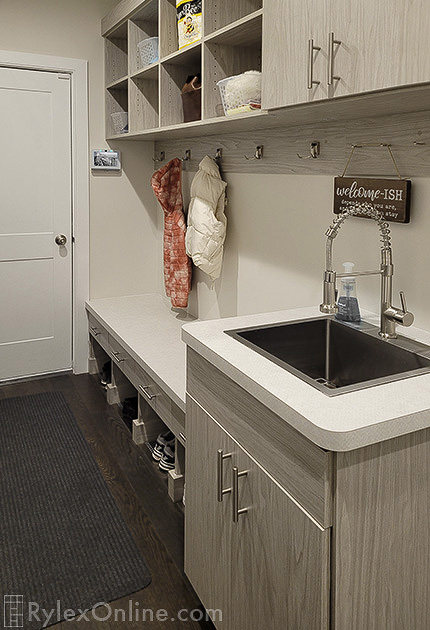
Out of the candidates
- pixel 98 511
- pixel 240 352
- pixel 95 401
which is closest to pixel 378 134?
pixel 240 352


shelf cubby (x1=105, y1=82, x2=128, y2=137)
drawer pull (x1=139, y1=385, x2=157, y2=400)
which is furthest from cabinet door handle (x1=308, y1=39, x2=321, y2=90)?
shelf cubby (x1=105, y1=82, x2=128, y2=137)

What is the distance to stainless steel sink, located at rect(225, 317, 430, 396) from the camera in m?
1.54

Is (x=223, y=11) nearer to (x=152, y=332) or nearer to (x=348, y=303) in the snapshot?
(x=348, y=303)

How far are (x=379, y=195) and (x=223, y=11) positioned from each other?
40.7 inches

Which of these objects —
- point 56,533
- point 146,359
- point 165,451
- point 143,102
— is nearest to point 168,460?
point 165,451

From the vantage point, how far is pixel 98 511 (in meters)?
2.28

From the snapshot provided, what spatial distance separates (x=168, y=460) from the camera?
2.54 meters

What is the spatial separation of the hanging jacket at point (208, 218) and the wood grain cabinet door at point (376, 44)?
1.35 meters

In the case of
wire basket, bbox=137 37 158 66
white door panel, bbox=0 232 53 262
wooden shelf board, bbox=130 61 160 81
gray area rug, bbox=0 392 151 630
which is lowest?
gray area rug, bbox=0 392 151 630

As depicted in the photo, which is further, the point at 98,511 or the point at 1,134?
the point at 1,134

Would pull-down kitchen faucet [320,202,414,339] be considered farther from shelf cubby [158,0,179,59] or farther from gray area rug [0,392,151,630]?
shelf cubby [158,0,179,59]

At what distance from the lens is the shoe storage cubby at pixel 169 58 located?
215 centimetres

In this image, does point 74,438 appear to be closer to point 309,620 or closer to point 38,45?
point 309,620

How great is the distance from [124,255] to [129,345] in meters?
1.20
